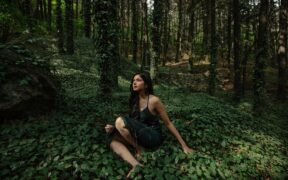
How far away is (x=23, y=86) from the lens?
6.12 metres

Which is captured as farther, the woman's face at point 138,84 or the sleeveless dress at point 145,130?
the woman's face at point 138,84

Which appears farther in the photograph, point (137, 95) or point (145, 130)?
point (137, 95)

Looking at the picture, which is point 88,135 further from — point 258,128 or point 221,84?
point 221,84

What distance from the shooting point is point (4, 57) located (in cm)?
617

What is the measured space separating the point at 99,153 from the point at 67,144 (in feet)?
2.36

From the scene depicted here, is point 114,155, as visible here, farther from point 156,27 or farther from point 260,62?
point 156,27

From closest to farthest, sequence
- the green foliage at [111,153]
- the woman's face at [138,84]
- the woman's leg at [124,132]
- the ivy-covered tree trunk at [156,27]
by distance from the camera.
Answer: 1. the green foliage at [111,153]
2. the woman's leg at [124,132]
3. the woman's face at [138,84]
4. the ivy-covered tree trunk at [156,27]

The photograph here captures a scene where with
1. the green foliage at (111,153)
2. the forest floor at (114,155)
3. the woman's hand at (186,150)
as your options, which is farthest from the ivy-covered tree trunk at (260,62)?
the woman's hand at (186,150)

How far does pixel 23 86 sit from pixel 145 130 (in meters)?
3.36

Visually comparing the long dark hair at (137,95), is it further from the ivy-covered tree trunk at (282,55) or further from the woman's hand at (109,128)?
the ivy-covered tree trunk at (282,55)

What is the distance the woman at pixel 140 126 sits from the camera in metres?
4.96

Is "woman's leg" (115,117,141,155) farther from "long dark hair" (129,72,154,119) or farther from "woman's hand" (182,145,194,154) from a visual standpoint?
"woman's hand" (182,145,194,154)

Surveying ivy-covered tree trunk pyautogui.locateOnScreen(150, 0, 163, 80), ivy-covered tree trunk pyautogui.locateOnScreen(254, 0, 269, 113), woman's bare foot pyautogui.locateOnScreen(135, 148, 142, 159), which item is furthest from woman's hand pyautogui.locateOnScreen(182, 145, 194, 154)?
ivy-covered tree trunk pyautogui.locateOnScreen(150, 0, 163, 80)

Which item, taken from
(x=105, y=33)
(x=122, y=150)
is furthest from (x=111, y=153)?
(x=105, y=33)
